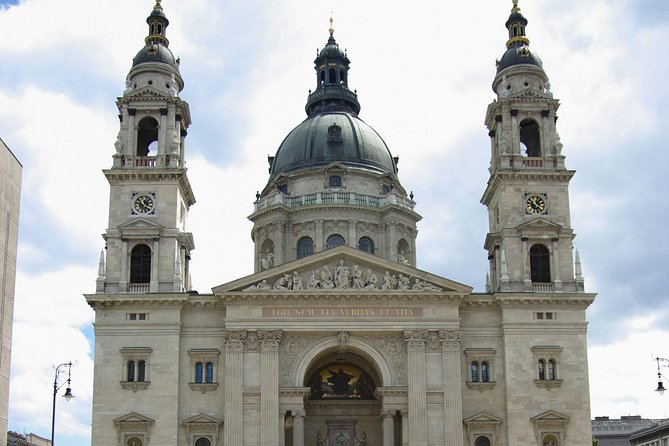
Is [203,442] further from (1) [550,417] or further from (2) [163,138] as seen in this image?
(1) [550,417]

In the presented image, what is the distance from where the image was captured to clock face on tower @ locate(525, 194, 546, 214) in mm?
57719

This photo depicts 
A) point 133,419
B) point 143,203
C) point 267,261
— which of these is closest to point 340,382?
point 267,261

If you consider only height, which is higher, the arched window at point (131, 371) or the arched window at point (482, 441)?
the arched window at point (131, 371)

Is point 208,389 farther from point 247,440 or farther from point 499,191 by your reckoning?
point 499,191

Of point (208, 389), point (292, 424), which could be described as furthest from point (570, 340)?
point (208, 389)

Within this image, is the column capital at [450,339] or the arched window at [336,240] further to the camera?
the arched window at [336,240]

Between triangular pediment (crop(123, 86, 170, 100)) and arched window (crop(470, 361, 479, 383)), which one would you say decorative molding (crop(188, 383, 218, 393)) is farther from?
triangular pediment (crop(123, 86, 170, 100))

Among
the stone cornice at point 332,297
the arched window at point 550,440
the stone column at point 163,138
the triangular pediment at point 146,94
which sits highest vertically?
the triangular pediment at point 146,94

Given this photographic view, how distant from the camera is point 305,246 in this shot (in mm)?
69750

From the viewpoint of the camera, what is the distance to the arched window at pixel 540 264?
57312 millimetres

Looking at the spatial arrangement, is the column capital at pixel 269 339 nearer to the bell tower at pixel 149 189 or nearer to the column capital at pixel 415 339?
the bell tower at pixel 149 189

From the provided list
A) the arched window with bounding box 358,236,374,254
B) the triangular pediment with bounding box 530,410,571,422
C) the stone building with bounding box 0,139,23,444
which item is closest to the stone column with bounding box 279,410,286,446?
the triangular pediment with bounding box 530,410,571,422

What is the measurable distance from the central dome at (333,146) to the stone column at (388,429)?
74.7ft

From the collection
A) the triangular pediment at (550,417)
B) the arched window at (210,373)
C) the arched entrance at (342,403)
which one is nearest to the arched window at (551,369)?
the triangular pediment at (550,417)
